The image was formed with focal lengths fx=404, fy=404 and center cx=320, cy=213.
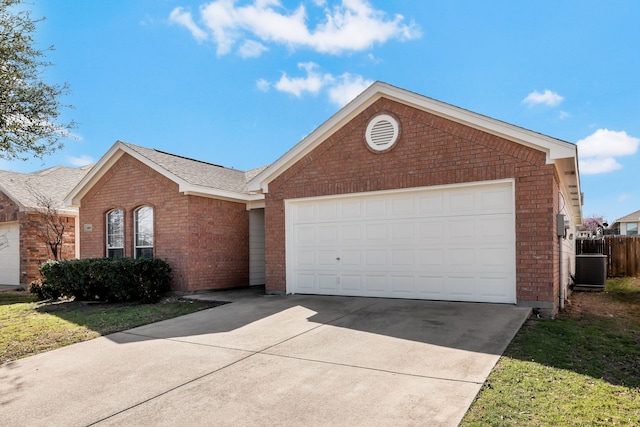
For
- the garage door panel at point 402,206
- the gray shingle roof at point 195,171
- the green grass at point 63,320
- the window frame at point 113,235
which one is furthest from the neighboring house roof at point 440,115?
the window frame at point 113,235

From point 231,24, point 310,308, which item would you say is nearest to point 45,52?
point 231,24

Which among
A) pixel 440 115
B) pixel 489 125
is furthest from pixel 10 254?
pixel 489 125

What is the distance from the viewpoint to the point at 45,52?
9344mm

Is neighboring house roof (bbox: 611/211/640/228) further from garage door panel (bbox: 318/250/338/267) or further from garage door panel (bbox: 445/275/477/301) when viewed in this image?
garage door panel (bbox: 318/250/338/267)

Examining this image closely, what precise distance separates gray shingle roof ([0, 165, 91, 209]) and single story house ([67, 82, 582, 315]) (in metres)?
4.84

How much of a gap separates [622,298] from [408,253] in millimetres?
7409

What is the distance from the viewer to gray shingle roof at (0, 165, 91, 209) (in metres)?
16.5

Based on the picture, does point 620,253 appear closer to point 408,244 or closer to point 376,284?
point 408,244

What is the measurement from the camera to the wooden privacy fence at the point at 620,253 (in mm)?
18281

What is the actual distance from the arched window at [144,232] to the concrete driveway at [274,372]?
5.93 meters

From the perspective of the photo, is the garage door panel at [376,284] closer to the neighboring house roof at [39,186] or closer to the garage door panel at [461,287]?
the garage door panel at [461,287]

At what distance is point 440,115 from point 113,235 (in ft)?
38.4

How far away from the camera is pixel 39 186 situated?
60.2ft

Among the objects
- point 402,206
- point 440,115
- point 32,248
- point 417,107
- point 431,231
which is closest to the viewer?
point 440,115
